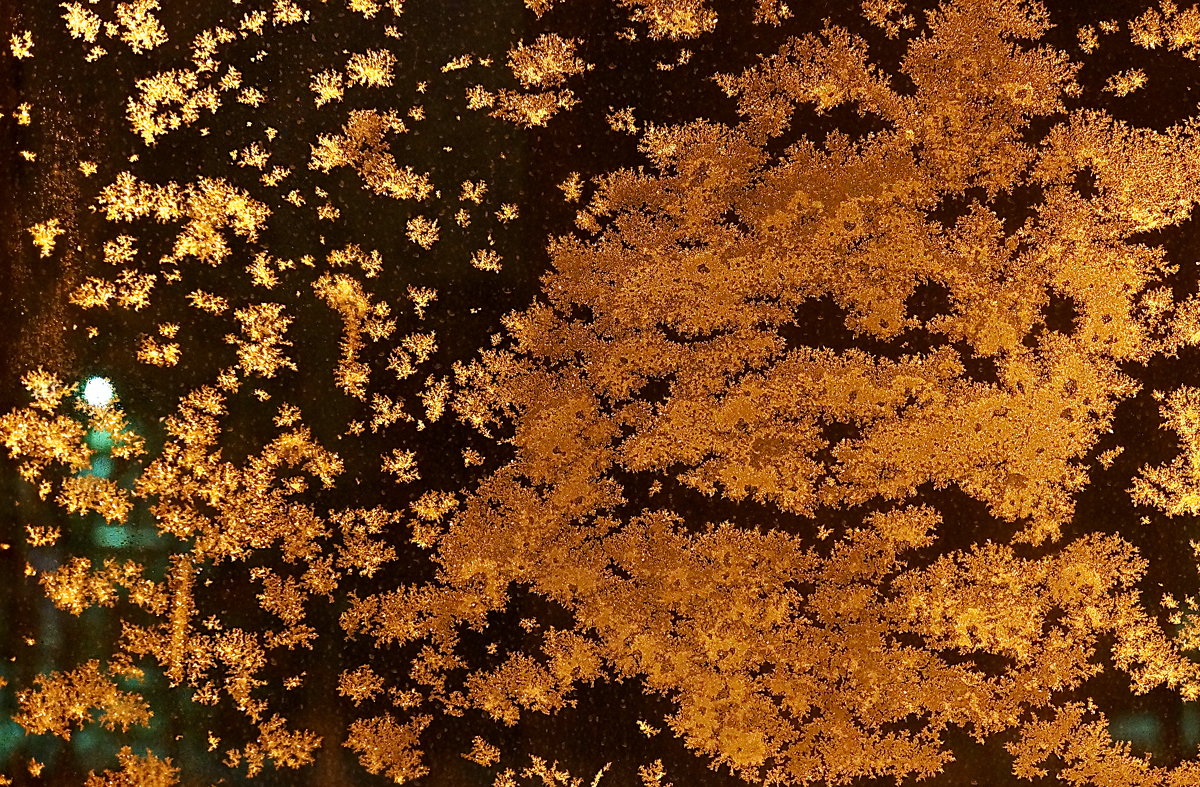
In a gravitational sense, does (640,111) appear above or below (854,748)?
above

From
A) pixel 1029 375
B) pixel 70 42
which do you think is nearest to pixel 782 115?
pixel 1029 375

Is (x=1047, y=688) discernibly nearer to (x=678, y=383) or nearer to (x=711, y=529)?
(x=711, y=529)

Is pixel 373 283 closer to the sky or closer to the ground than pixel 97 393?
closer to the sky
